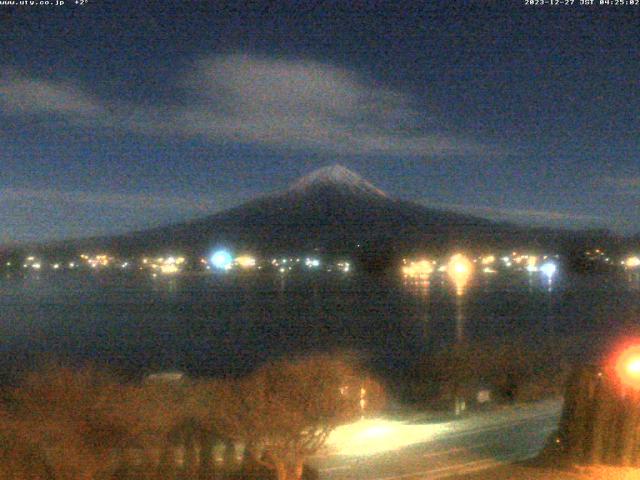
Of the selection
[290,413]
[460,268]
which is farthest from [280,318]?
[460,268]

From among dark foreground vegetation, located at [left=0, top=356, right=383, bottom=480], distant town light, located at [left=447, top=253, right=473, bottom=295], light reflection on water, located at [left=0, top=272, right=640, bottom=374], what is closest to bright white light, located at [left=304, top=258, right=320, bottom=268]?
light reflection on water, located at [left=0, top=272, right=640, bottom=374]

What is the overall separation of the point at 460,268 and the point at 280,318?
3299cm

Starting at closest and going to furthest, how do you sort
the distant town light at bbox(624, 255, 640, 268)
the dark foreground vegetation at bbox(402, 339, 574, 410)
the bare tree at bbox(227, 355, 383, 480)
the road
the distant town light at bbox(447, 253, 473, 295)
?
the bare tree at bbox(227, 355, 383, 480)
the road
the dark foreground vegetation at bbox(402, 339, 574, 410)
the distant town light at bbox(624, 255, 640, 268)
the distant town light at bbox(447, 253, 473, 295)

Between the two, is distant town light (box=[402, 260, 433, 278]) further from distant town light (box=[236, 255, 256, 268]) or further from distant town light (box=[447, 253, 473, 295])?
distant town light (box=[236, 255, 256, 268])

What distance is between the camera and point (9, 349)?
2094 centimetres

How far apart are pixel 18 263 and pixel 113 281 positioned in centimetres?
1207

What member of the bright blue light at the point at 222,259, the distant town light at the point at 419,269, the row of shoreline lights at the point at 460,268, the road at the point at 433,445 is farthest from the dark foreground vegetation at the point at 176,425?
the bright blue light at the point at 222,259

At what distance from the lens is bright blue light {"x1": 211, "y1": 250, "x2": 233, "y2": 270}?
187 ft

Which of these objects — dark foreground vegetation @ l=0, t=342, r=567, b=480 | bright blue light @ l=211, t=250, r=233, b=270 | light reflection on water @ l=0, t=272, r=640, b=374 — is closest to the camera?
dark foreground vegetation @ l=0, t=342, r=567, b=480

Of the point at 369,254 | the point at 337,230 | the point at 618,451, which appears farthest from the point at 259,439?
the point at 337,230

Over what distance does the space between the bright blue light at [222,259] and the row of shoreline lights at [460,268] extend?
11152mm

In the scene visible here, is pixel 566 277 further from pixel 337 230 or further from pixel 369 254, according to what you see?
pixel 337 230

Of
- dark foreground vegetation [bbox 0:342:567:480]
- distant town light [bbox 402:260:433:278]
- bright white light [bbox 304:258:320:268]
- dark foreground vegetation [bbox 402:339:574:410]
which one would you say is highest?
bright white light [bbox 304:258:320:268]

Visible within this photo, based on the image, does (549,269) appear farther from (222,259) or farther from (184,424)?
(184,424)
